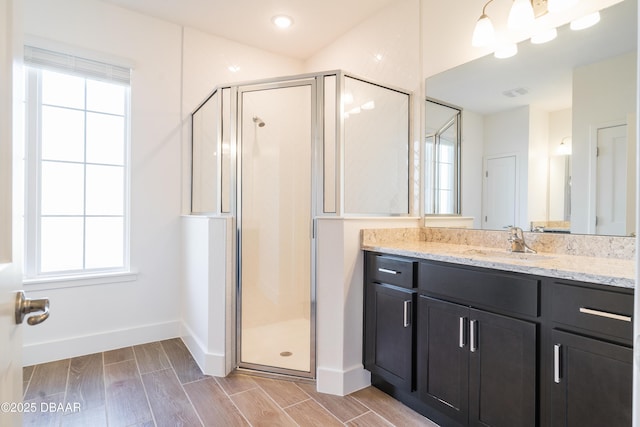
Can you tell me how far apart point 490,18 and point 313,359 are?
2391mm

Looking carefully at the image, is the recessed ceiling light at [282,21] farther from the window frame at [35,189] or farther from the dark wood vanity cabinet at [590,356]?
the dark wood vanity cabinet at [590,356]

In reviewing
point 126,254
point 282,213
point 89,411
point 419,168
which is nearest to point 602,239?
point 419,168

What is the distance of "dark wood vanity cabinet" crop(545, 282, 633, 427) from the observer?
1.07 metres

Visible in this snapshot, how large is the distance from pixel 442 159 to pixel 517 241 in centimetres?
77

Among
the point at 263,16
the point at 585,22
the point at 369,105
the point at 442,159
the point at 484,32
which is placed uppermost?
the point at 263,16

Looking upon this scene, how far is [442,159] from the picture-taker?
234 cm

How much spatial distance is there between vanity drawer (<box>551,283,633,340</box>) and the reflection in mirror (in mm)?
1105

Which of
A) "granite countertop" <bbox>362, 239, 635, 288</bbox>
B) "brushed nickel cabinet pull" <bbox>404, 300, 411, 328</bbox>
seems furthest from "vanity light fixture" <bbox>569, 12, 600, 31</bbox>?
"brushed nickel cabinet pull" <bbox>404, 300, 411, 328</bbox>

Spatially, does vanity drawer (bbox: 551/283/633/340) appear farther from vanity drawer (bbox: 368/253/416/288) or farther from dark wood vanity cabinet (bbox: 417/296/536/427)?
vanity drawer (bbox: 368/253/416/288)

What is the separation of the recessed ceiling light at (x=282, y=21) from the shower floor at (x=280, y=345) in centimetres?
254

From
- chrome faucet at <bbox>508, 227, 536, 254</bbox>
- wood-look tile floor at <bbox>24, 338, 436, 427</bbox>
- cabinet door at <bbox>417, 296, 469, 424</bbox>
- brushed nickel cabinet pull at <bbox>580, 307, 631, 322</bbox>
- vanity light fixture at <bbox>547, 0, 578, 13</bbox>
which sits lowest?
wood-look tile floor at <bbox>24, 338, 436, 427</bbox>

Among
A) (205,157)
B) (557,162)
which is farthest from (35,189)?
(557,162)

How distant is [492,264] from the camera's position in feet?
4.66

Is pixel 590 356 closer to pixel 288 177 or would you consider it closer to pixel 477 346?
pixel 477 346
